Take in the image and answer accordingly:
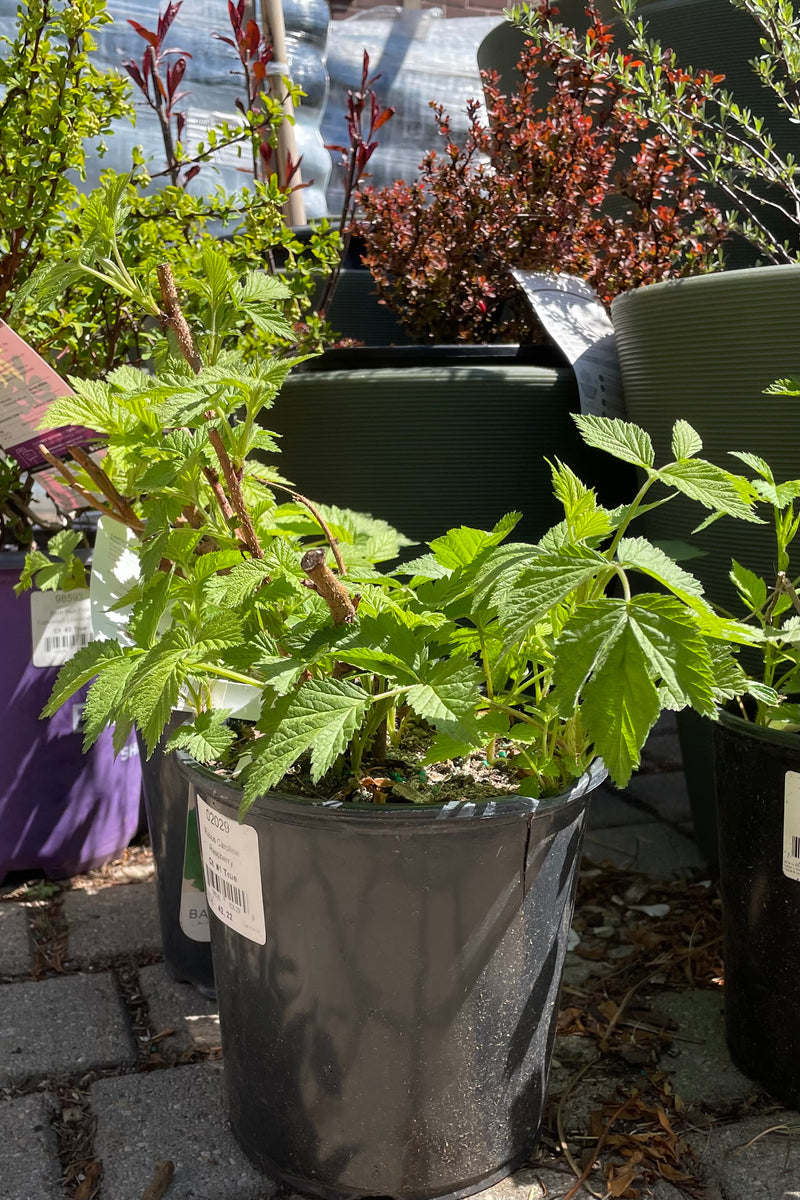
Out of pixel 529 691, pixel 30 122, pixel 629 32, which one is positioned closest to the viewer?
pixel 30 122

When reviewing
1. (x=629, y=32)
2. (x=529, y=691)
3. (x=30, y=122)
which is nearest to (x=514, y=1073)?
(x=529, y=691)

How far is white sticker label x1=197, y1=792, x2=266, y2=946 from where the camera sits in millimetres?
1113

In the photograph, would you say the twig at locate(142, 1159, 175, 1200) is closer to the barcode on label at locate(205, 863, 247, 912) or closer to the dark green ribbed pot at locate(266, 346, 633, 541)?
the barcode on label at locate(205, 863, 247, 912)

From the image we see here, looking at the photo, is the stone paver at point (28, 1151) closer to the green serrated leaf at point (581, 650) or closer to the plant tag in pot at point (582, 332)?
the green serrated leaf at point (581, 650)

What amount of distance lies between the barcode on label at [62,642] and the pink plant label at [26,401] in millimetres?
299

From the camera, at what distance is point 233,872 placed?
115cm

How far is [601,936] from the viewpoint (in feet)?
5.78

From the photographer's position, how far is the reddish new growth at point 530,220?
197cm

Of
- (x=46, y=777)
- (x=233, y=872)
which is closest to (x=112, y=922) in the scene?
(x=46, y=777)

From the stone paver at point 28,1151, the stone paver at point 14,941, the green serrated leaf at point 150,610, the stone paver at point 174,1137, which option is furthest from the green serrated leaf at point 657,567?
the stone paver at point 14,941

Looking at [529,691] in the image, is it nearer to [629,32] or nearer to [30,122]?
[30,122]

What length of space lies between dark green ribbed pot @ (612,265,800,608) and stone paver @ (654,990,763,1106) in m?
0.61

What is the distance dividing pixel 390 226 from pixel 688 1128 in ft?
5.41

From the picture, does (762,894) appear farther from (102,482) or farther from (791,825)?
(102,482)
